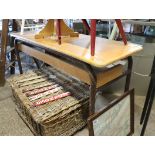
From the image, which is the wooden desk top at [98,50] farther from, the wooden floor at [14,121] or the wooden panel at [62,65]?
the wooden floor at [14,121]

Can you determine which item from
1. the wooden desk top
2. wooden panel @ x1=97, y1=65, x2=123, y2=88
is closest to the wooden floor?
wooden panel @ x1=97, y1=65, x2=123, y2=88

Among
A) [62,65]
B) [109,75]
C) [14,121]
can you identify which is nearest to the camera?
[109,75]

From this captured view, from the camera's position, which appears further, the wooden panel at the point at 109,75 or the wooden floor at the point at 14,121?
the wooden floor at the point at 14,121

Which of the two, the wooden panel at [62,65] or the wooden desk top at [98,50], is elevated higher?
the wooden desk top at [98,50]

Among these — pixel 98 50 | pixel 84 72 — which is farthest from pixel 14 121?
pixel 98 50

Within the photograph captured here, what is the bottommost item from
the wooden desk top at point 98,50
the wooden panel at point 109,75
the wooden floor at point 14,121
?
the wooden floor at point 14,121

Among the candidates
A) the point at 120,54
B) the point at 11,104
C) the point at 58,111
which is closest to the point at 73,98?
the point at 58,111

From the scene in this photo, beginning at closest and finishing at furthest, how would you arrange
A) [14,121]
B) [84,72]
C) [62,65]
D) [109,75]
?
[84,72] < [109,75] < [62,65] < [14,121]

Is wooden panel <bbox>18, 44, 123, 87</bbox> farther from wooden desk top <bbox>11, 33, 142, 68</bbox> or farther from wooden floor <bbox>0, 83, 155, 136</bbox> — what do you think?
→ wooden floor <bbox>0, 83, 155, 136</bbox>

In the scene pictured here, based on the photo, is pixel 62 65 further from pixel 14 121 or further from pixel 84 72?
pixel 14 121

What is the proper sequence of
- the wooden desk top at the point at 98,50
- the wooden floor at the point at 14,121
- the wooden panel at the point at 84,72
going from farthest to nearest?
the wooden floor at the point at 14,121 < the wooden panel at the point at 84,72 < the wooden desk top at the point at 98,50

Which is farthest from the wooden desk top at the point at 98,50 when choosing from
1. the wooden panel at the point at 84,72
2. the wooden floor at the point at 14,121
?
the wooden floor at the point at 14,121

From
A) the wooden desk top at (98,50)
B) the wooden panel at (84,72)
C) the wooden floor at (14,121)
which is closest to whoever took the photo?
the wooden desk top at (98,50)
